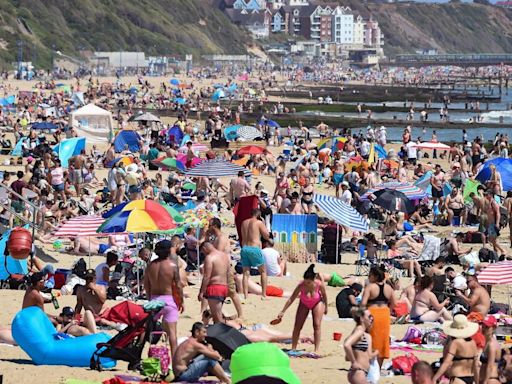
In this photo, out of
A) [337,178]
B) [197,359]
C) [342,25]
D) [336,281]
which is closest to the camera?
[197,359]

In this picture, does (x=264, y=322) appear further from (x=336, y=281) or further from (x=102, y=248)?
(x=102, y=248)

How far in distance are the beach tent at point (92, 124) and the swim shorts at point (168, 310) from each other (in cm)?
2338

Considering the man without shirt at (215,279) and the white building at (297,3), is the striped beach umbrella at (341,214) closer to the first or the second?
the man without shirt at (215,279)

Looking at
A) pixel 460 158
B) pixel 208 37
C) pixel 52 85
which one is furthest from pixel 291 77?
pixel 460 158

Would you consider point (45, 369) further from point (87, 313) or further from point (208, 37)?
point (208, 37)

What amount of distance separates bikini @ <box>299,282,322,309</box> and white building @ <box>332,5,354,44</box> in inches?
6550

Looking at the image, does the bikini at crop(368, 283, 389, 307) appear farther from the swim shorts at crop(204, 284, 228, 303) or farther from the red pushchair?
the red pushchair

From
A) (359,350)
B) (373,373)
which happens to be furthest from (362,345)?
(373,373)

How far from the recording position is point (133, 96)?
60.1m

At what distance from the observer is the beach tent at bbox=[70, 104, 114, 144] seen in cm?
3225

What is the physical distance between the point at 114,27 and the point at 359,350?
101868mm

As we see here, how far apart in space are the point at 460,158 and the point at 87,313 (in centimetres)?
1736

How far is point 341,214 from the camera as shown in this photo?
14680mm

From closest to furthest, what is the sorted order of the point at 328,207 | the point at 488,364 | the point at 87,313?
the point at 488,364 → the point at 87,313 → the point at 328,207
